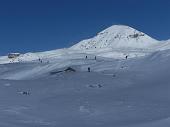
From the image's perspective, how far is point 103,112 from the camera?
20906 millimetres

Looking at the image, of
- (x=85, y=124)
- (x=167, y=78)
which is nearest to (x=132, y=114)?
(x=85, y=124)

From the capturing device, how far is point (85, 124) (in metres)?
17.3

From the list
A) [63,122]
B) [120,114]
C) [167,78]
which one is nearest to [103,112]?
[120,114]

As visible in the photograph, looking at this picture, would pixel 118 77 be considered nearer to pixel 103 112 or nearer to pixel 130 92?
pixel 130 92

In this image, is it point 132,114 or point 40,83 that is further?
point 40,83

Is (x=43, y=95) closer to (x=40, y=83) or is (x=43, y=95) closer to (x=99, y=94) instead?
(x=99, y=94)

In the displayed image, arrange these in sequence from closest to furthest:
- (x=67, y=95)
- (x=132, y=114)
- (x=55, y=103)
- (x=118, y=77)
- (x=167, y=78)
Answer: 1. (x=132, y=114)
2. (x=55, y=103)
3. (x=67, y=95)
4. (x=167, y=78)
5. (x=118, y=77)

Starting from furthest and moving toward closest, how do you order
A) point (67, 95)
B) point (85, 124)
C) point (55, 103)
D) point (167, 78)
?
1. point (167, 78)
2. point (67, 95)
3. point (55, 103)
4. point (85, 124)

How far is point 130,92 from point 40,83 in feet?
27.1

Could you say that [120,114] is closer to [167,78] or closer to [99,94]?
[99,94]

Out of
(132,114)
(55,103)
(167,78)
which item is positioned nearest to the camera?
(132,114)

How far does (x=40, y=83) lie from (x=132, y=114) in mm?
14651

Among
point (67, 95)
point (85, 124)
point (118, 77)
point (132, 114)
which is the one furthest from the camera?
point (118, 77)

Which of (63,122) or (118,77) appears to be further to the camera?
(118,77)
